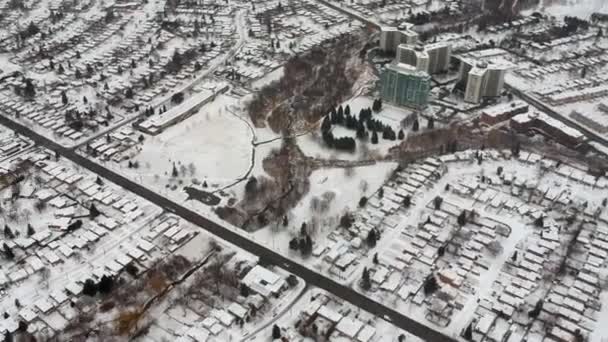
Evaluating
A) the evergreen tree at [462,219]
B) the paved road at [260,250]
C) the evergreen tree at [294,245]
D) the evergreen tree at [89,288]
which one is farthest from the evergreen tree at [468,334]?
the evergreen tree at [89,288]

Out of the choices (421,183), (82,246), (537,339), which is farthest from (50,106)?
(537,339)

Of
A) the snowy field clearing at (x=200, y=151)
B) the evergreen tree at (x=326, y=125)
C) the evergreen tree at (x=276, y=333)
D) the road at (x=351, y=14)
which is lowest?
the evergreen tree at (x=276, y=333)

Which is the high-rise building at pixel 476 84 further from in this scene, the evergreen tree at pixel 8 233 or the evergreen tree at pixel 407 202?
the evergreen tree at pixel 8 233

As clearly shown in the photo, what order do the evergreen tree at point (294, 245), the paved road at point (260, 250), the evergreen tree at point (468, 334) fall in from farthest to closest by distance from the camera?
the evergreen tree at point (294, 245)
the paved road at point (260, 250)
the evergreen tree at point (468, 334)

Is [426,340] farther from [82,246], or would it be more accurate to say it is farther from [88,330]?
[82,246]

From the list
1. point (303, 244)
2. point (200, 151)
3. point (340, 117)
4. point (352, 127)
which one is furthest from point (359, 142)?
point (303, 244)

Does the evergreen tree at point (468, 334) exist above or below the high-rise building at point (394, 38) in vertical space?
below

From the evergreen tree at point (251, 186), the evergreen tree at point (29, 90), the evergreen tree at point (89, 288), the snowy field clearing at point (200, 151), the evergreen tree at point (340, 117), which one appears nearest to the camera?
the evergreen tree at point (89, 288)
